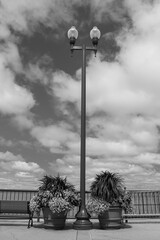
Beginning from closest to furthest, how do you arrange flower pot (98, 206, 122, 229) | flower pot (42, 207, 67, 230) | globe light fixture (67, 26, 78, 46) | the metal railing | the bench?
flower pot (42, 207, 67, 230)
flower pot (98, 206, 122, 229)
the bench
globe light fixture (67, 26, 78, 46)
the metal railing

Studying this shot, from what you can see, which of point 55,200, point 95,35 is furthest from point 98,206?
point 95,35

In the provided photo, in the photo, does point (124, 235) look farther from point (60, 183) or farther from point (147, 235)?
point (60, 183)

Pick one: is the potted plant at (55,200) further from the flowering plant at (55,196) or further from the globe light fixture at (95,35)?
the globe light fixture at (95,35)

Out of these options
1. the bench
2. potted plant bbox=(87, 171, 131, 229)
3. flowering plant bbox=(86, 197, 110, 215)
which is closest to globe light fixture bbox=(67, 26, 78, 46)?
potted plant bbox=(87, 171, 131, 229)

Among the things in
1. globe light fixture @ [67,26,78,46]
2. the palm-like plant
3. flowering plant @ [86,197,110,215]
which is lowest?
flowering plant @ [86,197,110,215]

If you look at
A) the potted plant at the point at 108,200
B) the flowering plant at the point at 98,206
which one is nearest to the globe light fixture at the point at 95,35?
the potted plant at the point at 108,200

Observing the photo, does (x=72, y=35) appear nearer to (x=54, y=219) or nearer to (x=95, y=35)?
(x=95, y=35)

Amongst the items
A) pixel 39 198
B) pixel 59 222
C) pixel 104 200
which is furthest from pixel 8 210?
pixel 104 200

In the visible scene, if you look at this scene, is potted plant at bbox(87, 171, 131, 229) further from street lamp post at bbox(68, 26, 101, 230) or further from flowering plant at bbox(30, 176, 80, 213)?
flowering plant at bbox(30, 176, 80, 213)

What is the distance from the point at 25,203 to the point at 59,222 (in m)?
1.41

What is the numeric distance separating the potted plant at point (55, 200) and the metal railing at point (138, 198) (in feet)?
11.9

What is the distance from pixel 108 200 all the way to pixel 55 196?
172 centimetres

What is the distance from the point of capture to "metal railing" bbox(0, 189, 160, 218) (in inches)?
491

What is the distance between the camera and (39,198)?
8.79 meters
